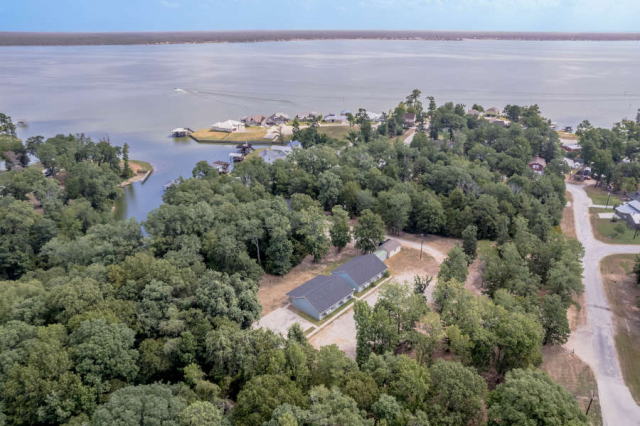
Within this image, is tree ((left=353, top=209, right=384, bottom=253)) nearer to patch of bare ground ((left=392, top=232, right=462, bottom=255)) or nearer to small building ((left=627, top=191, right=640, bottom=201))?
patch of bare ground ((left=392, top=232, right=462, bottom=255))

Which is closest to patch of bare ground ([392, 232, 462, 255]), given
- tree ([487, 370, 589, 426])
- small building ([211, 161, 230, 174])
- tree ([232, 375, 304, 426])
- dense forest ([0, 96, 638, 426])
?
dense forest ([0, 96, 638, 426])

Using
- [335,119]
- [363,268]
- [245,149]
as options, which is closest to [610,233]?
[363,268]

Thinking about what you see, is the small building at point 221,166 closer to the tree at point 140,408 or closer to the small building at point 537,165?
the tree at point 140,408

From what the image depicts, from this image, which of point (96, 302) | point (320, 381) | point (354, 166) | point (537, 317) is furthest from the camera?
point (354, 166)

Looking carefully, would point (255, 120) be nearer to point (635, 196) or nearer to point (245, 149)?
point (245, 149)

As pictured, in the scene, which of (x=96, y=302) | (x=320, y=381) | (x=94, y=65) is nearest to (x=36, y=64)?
(x=94, y=65)

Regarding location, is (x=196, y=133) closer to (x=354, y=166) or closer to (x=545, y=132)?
(x=354, y=166)
